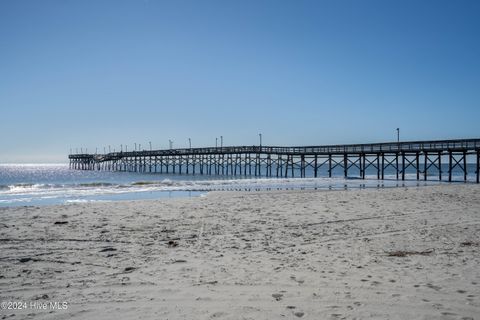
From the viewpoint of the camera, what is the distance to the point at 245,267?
5.92m

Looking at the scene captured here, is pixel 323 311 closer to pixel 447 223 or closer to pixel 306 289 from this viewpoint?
pixel 306 289

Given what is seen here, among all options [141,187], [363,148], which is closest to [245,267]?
[141,187]

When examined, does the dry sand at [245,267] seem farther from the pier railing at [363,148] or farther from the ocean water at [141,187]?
the pier railing at [363,148]

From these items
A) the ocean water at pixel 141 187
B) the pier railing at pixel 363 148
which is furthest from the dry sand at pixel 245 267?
the pier railing at pixel 363 148

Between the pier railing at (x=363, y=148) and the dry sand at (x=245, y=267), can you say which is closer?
the dry sand at (x=245, y=267)

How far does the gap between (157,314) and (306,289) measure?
1.91 metres

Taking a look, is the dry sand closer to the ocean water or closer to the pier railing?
the ocean water

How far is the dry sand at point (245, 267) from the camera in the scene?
4.26 metres

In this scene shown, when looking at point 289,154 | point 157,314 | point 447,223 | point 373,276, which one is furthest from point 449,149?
point 157,314

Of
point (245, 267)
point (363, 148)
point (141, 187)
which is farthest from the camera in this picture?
point (363, 148)

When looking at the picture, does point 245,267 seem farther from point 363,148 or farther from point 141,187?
point 363,148

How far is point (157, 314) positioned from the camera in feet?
13.6

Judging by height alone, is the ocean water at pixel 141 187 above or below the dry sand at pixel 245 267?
below

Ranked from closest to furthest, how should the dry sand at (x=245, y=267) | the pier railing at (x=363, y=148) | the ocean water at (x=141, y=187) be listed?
1. the dry sand at (x=245, y=267)
2. the ocean water at (x=141, y=187)
3. the pier railing at (x=363, y=148)
